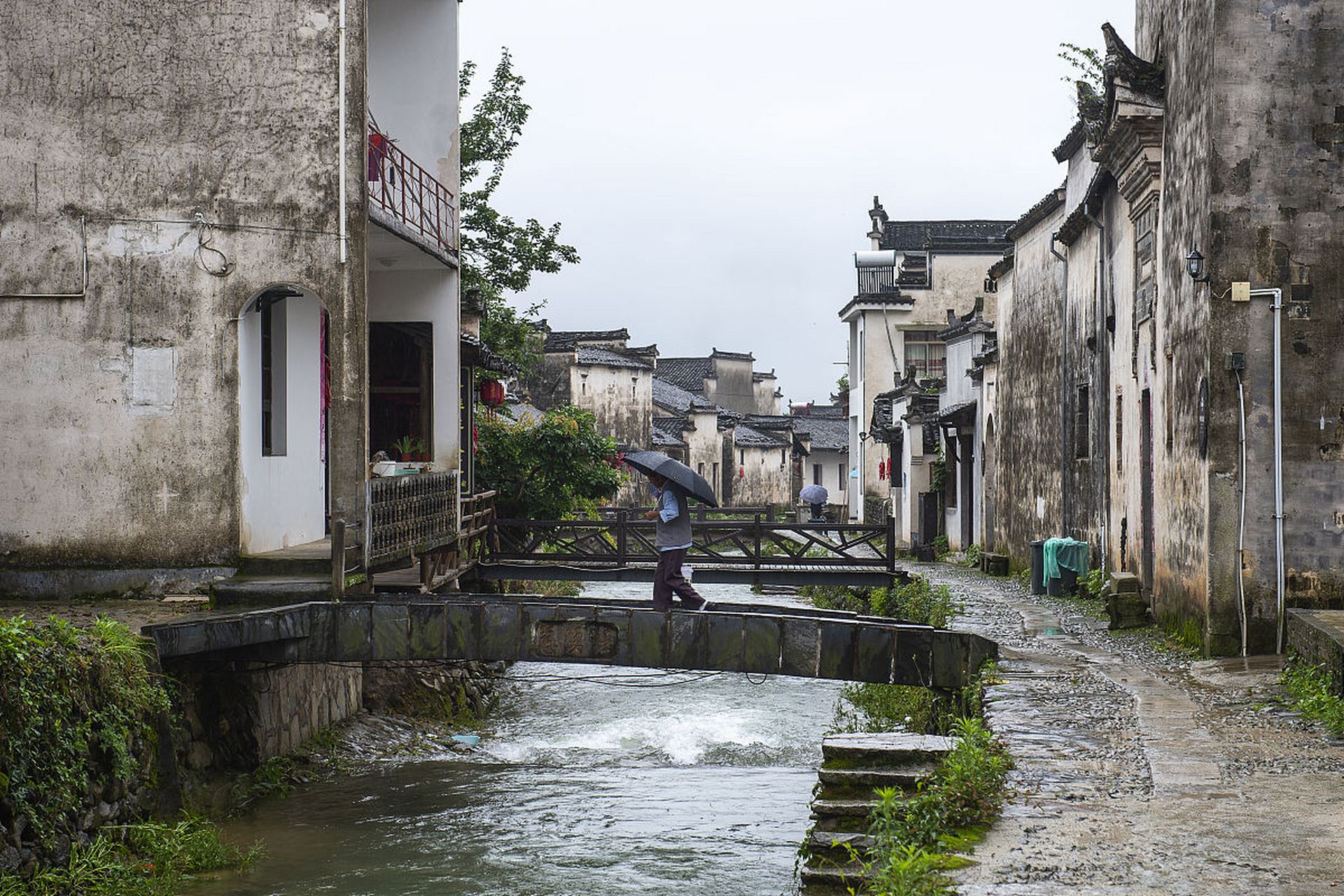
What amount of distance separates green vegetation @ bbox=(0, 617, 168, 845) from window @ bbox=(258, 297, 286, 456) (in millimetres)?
5028

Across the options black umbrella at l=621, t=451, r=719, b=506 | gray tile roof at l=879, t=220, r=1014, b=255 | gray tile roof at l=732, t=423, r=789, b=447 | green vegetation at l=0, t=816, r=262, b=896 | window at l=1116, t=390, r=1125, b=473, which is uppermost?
gray tile roof at l=879, t=220, r=1014, b=255

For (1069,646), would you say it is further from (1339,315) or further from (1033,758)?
(1033,758)

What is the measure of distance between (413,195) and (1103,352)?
9.82 m

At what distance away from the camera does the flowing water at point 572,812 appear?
399 inches

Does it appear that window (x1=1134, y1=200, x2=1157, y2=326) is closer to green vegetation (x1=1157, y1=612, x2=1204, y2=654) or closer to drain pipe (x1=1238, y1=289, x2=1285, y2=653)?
drain pipe (x1=1238, y1=289, x2=1285, y2=653)

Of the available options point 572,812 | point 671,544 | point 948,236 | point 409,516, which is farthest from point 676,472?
point 948,236

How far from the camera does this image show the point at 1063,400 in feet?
70.6

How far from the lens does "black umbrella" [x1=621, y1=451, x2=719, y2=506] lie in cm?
1126

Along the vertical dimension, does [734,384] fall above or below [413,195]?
above

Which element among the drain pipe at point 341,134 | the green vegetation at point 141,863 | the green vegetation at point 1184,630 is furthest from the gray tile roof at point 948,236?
the green vegetation at point 141,863

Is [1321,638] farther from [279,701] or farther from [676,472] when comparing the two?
[279,701]

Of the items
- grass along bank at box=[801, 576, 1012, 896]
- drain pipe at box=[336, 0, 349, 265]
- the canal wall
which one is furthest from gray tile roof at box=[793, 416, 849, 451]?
grass along bank at box=[801, 576, 1012, 896]

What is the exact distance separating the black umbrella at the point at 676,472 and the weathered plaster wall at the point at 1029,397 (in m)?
11.7

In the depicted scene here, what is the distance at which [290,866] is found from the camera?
10453mm
